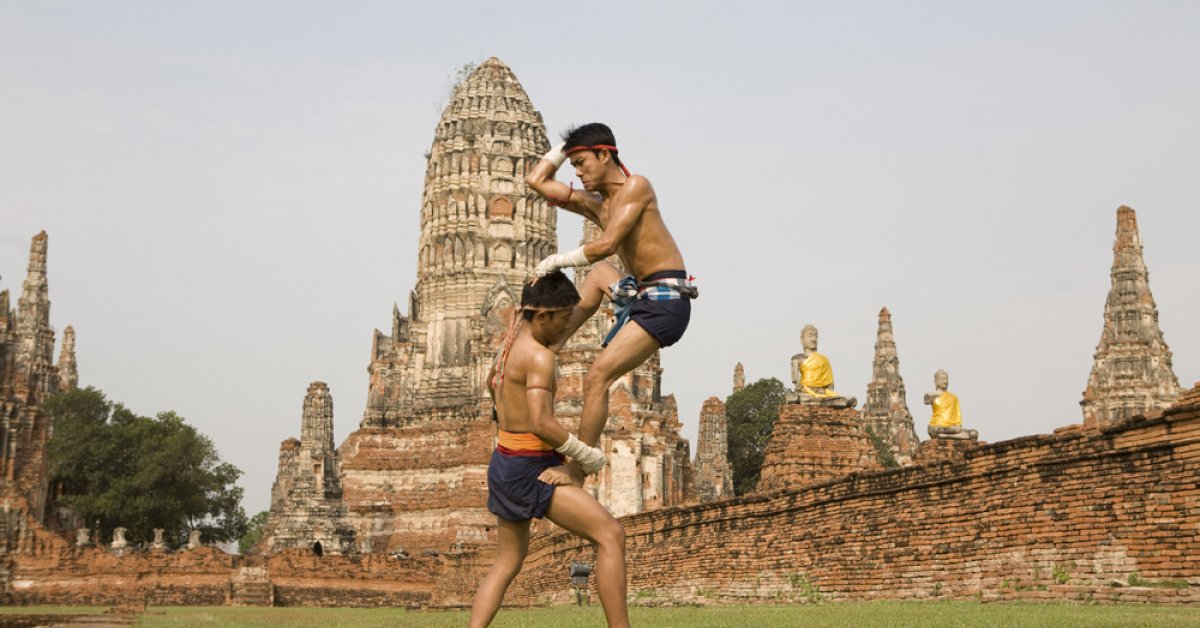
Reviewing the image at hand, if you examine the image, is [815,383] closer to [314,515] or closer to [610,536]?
[610,536]

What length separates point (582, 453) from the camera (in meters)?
7.21

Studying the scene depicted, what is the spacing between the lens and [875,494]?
14633 millimetres

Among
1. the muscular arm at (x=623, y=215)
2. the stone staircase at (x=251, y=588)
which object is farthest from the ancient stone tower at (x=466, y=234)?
the muscular arm at (x=623, y=215)

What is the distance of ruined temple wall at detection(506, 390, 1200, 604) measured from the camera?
11.1 m

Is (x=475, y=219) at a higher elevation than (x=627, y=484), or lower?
higher

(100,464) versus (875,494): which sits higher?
(100,464)

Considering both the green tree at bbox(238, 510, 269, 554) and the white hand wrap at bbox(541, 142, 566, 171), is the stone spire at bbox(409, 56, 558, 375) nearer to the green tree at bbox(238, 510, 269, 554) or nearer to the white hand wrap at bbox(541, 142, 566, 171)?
the green tree at bbox(238, 510, 269, 554)

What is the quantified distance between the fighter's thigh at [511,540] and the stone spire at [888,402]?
161ft

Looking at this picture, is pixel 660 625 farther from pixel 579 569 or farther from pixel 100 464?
pixel 100 464

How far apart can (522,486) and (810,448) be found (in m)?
13.5

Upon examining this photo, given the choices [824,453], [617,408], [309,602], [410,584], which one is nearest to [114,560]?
[309,602]

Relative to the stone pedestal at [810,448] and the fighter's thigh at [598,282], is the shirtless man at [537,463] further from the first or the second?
the stone pedestal at [810,448]

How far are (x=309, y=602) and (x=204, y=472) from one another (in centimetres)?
2978

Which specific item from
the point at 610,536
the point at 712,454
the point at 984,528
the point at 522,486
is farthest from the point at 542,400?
the point at 712,454
